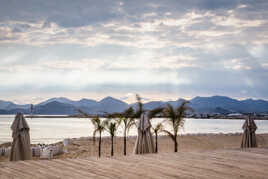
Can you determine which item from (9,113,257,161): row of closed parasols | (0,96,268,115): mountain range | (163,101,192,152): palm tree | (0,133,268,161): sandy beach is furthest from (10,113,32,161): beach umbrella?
(0,96,268,115): mountain range

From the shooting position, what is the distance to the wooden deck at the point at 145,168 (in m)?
4.14

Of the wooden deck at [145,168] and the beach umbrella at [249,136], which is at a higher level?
the beach umbrella at [249,136]

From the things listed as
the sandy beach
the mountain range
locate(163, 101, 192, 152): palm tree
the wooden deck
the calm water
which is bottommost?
the calm water

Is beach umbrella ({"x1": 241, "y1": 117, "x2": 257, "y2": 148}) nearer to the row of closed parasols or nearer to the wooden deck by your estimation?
the row of closed parasols

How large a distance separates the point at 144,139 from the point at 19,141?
2699 millimetres

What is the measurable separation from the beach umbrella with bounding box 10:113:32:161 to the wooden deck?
38 centimetres

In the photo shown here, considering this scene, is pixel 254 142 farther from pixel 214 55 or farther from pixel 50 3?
pixel 214 55

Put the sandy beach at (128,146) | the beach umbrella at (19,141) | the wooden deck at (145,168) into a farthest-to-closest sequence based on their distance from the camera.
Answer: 1. the sandy beach at (128,146)
2. the beach umbrella at (19,141)
3. the wooden deck at (145,168)

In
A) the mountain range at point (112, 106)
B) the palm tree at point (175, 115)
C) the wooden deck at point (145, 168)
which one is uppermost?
the mountain range at point (112, 106)

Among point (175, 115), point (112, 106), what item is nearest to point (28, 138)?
point (175, 115)

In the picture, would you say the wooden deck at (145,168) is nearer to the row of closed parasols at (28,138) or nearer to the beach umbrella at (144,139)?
the row of closed parasols at (28,138)

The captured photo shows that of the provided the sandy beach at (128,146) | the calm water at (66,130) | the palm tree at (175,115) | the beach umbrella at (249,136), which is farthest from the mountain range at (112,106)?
the beach umbrella at (249,136)

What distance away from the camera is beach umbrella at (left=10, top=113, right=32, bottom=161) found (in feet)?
17.7

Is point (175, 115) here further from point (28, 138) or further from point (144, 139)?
point (28, 138)
